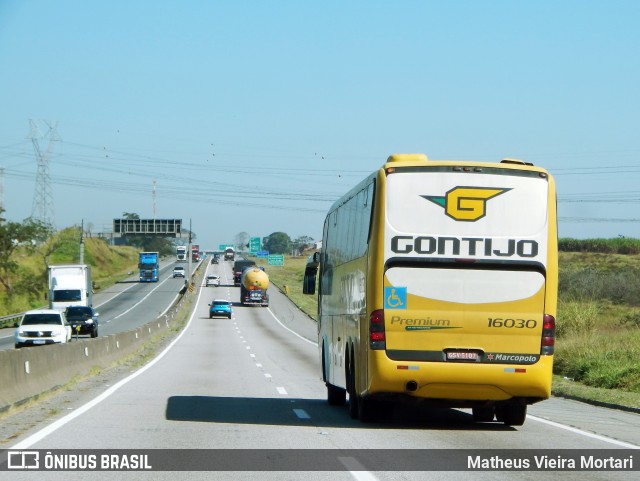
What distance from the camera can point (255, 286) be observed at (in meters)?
95.8

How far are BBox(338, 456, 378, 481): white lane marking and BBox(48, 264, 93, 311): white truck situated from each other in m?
56.0

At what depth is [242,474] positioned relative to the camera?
1051cm

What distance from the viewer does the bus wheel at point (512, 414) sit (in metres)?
15.8

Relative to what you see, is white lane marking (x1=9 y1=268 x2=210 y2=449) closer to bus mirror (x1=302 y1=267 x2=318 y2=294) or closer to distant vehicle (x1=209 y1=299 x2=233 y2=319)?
bus mirror (x1=302 y1=267 x2=318 y2=294)

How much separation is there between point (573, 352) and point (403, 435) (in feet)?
58.0

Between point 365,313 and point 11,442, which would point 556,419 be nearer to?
point 365,313

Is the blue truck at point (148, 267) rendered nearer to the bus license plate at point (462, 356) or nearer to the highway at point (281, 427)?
the highway at point (281, 427)

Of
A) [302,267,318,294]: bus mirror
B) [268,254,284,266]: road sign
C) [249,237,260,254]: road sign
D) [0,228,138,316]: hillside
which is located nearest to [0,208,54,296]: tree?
[0,228,138,316]: hillside

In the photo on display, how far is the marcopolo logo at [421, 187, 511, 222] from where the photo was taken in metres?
14.9

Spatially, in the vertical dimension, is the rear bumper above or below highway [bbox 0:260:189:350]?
above

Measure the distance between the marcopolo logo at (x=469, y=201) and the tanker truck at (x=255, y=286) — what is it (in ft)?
263

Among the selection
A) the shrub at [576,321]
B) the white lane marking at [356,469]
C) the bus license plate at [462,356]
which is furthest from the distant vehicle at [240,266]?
the white lane marking at [356,469]

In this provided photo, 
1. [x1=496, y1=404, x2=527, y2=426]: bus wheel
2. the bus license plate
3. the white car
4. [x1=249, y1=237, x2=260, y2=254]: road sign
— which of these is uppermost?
[x1=249, y1=237, x2=260, y2=254]: road sign

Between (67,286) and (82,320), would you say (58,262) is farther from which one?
(82,320)
